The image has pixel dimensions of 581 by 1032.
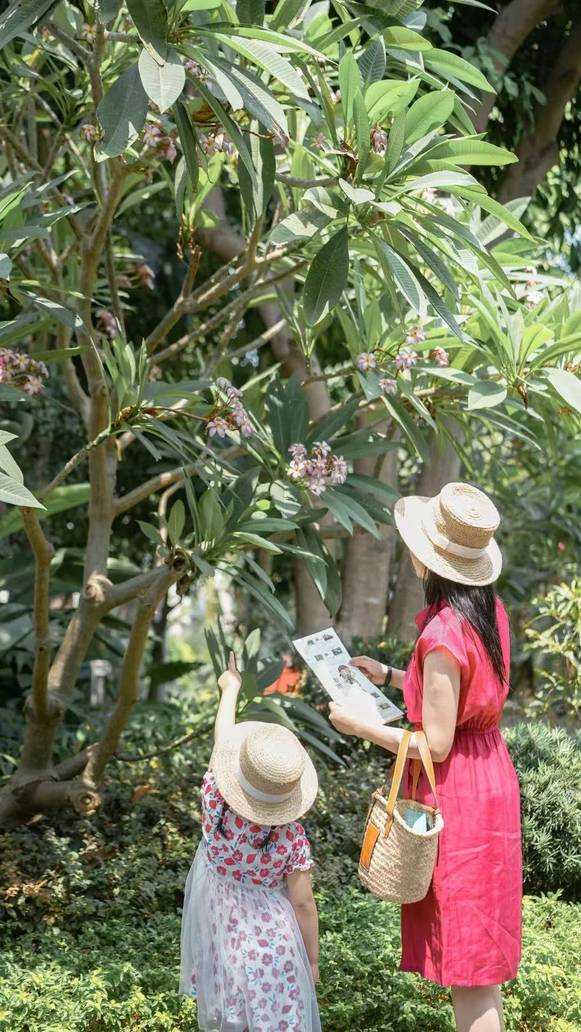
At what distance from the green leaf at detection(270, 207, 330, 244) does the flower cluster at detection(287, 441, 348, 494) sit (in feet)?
2.59

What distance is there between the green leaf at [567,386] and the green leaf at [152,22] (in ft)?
4.57

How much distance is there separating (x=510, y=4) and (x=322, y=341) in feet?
6.15

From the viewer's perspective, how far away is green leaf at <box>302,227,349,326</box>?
2.73 m

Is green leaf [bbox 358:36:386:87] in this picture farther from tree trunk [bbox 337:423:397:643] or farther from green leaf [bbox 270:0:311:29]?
tree trunk [bbox 337:423:397:643]

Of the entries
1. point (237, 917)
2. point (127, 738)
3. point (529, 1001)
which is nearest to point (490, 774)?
point (237, 917)

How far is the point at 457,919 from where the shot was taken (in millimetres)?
2439

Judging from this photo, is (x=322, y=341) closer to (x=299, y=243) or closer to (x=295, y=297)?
(x=295, y=297)

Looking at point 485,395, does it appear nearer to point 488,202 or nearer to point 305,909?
point 488,202

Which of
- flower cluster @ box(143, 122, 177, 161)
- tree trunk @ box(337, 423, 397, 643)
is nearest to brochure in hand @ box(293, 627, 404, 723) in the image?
flower cluster @ box(143, 122, 177, 161)

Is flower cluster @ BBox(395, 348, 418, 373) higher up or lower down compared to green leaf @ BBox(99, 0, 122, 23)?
lower down

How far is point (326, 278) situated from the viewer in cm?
276

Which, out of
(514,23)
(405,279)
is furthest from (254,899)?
(514,23)

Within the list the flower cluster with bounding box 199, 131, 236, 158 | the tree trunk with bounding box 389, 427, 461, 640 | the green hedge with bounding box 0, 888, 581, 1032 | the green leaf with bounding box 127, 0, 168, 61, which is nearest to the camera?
the green leaf with bounding box 127, 0, 168, 61

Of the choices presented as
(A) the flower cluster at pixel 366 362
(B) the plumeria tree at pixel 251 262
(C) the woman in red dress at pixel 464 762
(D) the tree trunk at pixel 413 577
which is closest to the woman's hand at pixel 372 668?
(C) the woman in red dress at pixel 464 762
